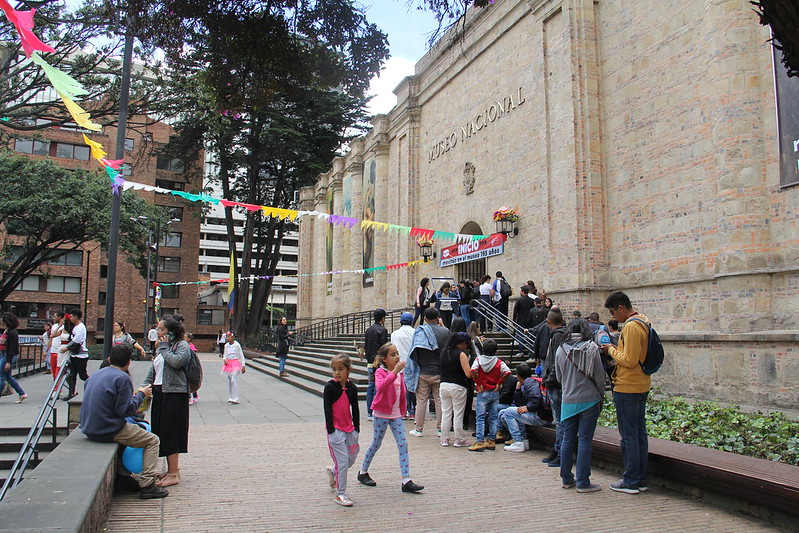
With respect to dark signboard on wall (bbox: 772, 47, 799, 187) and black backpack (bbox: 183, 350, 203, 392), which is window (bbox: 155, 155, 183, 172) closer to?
dark signboard on wall (bbox: 772, 47, 799, 187)

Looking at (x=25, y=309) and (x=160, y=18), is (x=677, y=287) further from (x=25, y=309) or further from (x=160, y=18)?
(x=25, y=309)

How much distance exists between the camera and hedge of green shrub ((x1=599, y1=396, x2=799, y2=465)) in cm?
639

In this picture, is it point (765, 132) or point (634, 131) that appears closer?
point (765, 132)

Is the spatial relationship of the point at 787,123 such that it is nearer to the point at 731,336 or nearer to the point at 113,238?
the point at 731,336

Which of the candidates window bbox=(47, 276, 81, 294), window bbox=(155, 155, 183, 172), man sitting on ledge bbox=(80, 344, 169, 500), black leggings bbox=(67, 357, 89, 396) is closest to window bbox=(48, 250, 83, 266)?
window bbox=(47, 276, 81, 294)

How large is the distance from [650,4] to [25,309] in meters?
48.6

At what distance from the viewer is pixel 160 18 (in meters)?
5.69

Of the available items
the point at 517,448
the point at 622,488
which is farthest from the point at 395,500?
the point at 517,448

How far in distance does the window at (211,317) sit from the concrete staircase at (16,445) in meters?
47.8

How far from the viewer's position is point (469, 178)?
20703 mm

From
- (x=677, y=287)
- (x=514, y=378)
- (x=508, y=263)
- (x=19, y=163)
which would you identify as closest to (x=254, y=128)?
(x=19, y=163)

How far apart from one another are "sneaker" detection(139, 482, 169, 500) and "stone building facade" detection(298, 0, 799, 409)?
505cm

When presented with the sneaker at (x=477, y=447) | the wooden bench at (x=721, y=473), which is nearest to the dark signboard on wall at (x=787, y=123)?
the wooden bench at (x=721, y=473)

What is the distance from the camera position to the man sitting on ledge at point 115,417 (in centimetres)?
568
